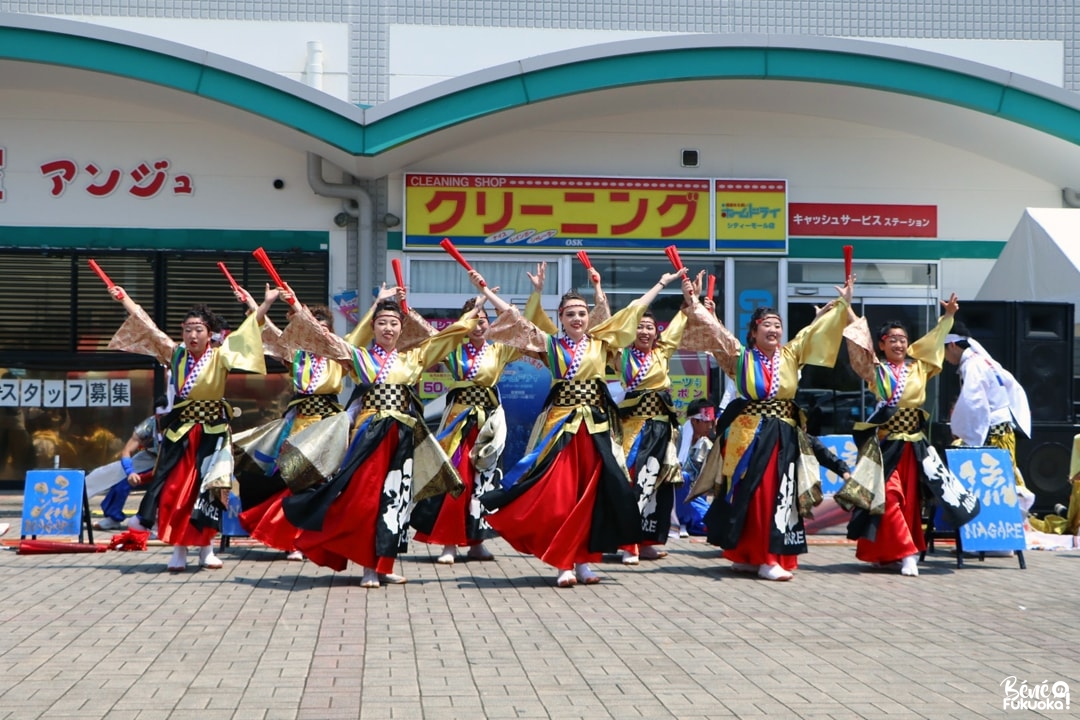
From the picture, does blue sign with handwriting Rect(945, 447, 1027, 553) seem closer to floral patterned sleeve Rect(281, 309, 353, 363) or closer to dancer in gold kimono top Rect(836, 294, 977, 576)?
dancer in gold kimono top Rect(836, 294, 977, 576)

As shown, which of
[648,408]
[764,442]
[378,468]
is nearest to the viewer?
[378,468]

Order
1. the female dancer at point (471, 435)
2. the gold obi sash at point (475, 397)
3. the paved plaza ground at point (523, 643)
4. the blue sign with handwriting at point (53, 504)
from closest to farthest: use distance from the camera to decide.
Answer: the paved plaza ground at point (523, 643), the female dancer at point (471, 435), the gold obi sash at point (475, 397), the blue sign with handwriting at point (53, 504)

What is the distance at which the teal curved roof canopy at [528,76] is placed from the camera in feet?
41.2

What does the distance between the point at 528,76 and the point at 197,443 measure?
600 centimetres

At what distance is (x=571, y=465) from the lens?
7828 mm

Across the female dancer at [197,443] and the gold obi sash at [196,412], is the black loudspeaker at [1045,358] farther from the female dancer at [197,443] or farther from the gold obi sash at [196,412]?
the gold obi sash at [196,412]

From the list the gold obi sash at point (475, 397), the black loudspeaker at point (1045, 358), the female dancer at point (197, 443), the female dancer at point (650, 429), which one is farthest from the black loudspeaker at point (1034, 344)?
the female dancer at point (197, 443)

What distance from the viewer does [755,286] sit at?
14.2 meters

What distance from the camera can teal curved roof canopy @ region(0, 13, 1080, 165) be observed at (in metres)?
12.6

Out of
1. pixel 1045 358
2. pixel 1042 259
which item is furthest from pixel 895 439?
pixel 1042 259

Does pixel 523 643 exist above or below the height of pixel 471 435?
below

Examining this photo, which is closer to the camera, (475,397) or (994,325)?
(475,397)

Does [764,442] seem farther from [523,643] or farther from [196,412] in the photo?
[196,412]

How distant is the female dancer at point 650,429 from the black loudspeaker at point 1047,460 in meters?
3.90
